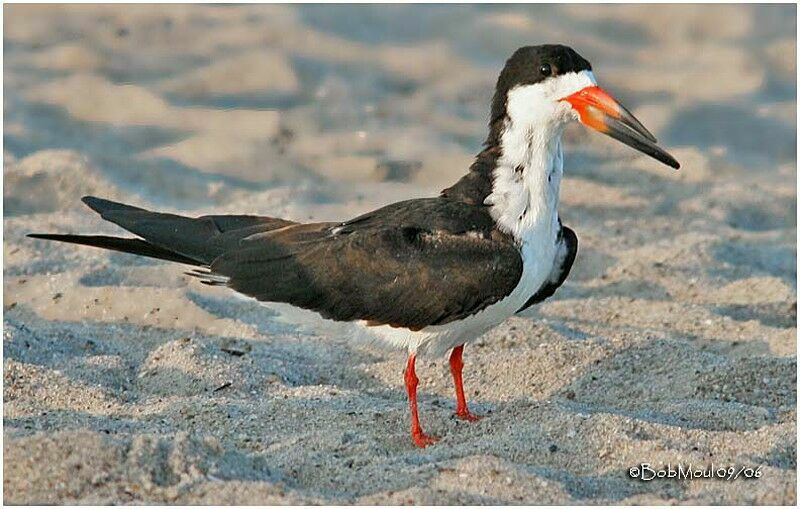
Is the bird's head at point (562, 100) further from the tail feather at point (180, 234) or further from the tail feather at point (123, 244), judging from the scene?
the tail feather at point (123, 244)

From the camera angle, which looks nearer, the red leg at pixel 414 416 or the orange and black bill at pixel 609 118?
the red leg at pixel 414 416

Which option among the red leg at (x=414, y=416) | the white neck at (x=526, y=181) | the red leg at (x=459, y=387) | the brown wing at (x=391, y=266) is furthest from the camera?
the red leg at (x=459, y=387)

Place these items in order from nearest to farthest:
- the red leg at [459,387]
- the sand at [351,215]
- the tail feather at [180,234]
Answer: the sand at [351,215] → the red leg at [459,387] → the tail feather at [180,234]

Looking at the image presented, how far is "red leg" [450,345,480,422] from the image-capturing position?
5.54 meters

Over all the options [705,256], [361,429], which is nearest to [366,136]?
[705,256]

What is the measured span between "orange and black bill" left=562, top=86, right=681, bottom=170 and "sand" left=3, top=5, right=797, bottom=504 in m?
1.15

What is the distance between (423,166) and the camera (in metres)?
9.60

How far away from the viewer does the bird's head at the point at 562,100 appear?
5.45m

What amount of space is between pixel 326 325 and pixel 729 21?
25.8ft

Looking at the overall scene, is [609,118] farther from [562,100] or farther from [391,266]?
[391,266]

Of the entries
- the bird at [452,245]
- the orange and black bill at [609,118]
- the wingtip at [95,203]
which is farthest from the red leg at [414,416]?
the wingtip at [95,203]

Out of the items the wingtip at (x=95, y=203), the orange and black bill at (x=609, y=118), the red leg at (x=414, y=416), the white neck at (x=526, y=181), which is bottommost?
the red leg at (x=414, y=416)

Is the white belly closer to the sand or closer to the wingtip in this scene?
the sand

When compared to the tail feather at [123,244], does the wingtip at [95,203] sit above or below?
above
